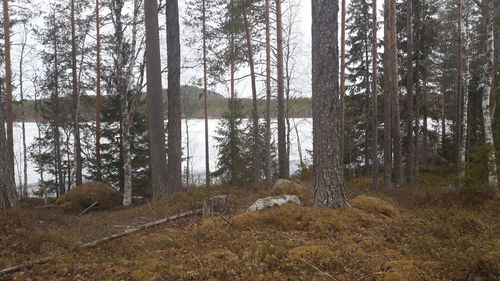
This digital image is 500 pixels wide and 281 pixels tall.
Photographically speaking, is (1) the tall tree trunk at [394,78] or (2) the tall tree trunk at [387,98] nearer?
(1) the tall tree trunk at [394,78]

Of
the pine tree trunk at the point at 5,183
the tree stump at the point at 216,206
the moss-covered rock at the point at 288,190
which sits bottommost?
the moss-covered rock at the point at 288,190

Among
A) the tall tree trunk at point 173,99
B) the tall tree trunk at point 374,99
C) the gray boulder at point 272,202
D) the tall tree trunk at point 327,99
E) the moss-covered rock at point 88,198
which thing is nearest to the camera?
the tall tree trunk at point 327,99

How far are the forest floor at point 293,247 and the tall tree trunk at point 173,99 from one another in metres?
3.54

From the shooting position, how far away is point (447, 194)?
27.7 ft

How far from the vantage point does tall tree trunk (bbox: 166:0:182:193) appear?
1061cm

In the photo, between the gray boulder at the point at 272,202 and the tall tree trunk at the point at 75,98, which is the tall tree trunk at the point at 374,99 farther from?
the tall tree trunk at the point at 75,98

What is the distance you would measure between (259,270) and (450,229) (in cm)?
365

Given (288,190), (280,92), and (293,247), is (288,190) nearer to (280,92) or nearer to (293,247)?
(293,247)

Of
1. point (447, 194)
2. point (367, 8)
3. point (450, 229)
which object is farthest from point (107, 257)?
point (367, 8)

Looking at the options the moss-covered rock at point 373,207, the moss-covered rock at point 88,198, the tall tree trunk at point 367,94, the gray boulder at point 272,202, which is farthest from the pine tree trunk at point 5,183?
the tall tree trunk at point 367,94

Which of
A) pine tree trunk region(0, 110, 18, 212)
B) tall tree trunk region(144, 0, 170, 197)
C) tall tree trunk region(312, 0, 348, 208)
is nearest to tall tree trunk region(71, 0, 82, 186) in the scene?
tall tree trunk region(144, 0, 170, 197)

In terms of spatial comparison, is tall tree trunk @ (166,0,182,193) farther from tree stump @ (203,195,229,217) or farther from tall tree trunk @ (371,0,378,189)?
tall tree trunk @ (371,0,378,189)

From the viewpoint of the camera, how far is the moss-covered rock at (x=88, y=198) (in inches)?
543

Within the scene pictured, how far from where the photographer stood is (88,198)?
14.4 meters
